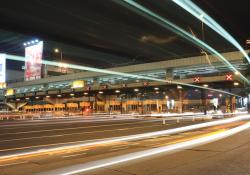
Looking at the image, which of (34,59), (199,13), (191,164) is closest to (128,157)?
(191,164)

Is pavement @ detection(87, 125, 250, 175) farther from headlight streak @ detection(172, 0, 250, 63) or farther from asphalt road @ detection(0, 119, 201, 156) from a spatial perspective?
headlight streak @ detection(172, 0, 250, 63)

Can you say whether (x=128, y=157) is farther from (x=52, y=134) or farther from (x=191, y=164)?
(x=52, y=134)

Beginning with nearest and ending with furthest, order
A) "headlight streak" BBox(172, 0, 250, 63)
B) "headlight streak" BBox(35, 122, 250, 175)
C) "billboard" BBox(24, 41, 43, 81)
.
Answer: "headlight streak" BBox(35, 122, 250, 175)
"billboard" BBox(24, 41, 43, 81)
"headlight streak" BBox(172, 0, 250, 63)

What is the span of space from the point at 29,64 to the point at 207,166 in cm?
1502

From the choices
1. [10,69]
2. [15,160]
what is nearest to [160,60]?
[15,160]

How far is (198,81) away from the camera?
45156 mm

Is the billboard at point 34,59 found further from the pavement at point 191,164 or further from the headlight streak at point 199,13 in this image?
the pavement at point 191,164

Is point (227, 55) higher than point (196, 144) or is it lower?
higher

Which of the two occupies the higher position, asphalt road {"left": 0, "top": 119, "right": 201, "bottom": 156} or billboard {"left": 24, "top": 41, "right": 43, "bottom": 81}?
billboard {"left": 24, "top": 41, "right": 43, "bottom": 81}

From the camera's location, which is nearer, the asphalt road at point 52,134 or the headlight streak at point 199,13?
the asphalt road at point 52,134

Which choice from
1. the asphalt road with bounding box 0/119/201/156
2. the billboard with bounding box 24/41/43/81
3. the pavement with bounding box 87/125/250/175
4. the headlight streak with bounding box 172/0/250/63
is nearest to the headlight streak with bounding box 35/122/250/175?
the pavement with bounding box 87/125/250/175

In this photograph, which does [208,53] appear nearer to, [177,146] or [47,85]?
[177,146]

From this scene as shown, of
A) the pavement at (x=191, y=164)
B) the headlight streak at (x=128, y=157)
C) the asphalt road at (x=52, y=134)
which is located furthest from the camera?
the asphalt road at (x=52, y=134)

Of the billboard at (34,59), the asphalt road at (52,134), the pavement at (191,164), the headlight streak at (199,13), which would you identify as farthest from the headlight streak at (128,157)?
the billboard at (34,59)
